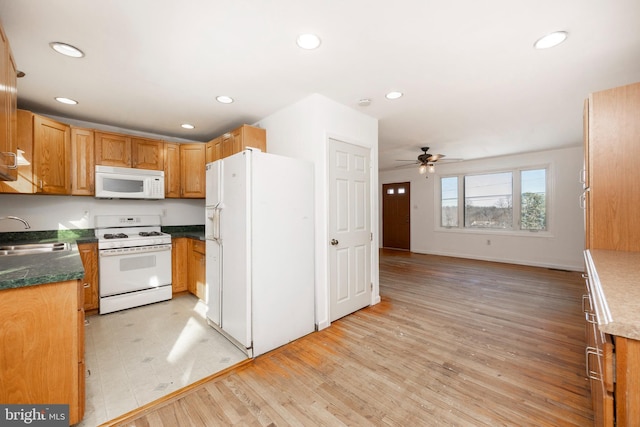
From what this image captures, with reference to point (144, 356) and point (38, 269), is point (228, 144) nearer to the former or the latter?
point (38, 269)

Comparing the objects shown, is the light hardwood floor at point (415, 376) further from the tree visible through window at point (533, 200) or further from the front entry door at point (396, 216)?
the front entry door at point (396, 216)

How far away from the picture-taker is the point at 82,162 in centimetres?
324

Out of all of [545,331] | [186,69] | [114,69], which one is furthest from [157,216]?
[545,331]

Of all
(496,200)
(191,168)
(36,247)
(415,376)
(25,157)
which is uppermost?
(191,168)

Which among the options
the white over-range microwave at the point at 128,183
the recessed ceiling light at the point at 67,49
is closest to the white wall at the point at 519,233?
the white over-range microwave at the point at 128,183

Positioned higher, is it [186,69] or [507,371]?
[186,69]

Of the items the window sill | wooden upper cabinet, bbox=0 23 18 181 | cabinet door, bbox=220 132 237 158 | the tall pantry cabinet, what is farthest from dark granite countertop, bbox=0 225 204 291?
the window sill

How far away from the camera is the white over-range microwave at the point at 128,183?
10.9ft

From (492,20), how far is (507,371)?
2533 millimetres

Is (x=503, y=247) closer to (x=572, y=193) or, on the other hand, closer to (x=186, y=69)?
(x=572, y=193)

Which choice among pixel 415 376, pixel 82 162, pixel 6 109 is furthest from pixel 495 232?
pixel 82 162

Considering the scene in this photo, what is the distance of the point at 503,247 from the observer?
19.9 ft

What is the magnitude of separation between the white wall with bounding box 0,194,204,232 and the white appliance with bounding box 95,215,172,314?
0.13 meters

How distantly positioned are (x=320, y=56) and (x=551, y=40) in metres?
1.67
